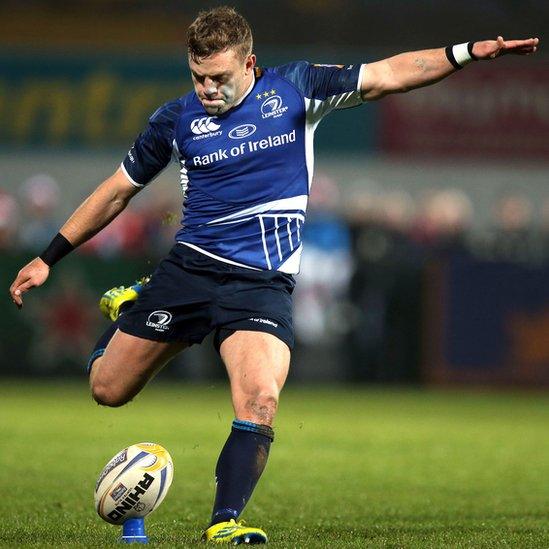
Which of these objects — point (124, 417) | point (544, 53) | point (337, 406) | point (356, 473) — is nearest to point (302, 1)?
point (544, 53)

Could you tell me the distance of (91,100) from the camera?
76.9 feet

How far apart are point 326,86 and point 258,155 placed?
17.7 inches

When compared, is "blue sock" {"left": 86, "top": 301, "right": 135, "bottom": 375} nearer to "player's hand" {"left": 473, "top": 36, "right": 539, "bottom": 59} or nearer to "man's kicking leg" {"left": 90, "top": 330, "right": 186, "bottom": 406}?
"man's kicking leg" {"left": 90, "top": 330, "right": 186, "bottom": 406}

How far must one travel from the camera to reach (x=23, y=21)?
23766 millimetres

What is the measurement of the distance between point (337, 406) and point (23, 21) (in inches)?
480

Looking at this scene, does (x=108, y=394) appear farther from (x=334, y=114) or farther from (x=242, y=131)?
(x=334, y=114)

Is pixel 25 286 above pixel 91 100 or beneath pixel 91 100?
above

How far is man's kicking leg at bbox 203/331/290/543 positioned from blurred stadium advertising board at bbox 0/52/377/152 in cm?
1758

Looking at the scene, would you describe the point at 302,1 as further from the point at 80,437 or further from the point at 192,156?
the point at 192,156

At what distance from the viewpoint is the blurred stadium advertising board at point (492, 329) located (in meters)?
16.1

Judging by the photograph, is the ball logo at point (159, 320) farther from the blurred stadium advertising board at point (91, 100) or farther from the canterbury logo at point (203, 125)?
the blurred stadium advertising board at point (91, 100)

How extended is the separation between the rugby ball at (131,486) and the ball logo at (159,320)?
73cm

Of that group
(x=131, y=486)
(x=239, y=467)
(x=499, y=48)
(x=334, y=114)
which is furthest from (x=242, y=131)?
(x=334, y=114)

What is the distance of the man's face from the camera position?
5.93m
